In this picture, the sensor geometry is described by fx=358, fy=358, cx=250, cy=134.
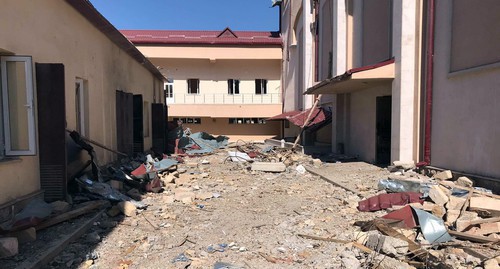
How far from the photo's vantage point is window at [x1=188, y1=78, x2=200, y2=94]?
90.6ft

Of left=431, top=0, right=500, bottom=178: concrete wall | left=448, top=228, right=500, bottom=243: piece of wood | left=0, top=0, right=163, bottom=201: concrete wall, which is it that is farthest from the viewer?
left=431, top=0, right=500, bottom=178: concrete wall

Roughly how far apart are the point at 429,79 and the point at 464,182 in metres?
2.91

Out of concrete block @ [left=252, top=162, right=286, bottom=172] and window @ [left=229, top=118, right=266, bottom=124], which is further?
window @ [left=229, top=118, right=266, bottom=124]

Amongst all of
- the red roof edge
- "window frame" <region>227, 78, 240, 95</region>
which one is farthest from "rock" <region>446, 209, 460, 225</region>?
"window frame" <region>227, 78, 240, 95</region>

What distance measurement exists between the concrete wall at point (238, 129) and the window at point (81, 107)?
772 inches

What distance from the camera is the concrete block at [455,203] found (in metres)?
5.68

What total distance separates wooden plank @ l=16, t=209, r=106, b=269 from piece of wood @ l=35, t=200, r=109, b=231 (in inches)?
10.1

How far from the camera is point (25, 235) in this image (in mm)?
4488

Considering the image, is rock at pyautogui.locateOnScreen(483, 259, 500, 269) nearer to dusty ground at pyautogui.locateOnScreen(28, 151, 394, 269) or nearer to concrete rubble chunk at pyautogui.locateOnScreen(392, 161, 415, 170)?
dusty ground at pyautogui.locateOnScreen(28, 151, 394, 269)

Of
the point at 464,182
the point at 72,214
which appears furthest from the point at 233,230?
the point at 464,182

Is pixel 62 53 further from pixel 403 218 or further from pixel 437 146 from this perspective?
pixel 437 146

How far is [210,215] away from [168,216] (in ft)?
2.45

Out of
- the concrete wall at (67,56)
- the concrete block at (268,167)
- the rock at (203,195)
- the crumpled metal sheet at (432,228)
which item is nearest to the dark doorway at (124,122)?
the concrete wall at (67,56)

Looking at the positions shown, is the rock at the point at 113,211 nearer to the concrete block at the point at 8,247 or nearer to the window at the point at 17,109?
the window at the point at 17,109
